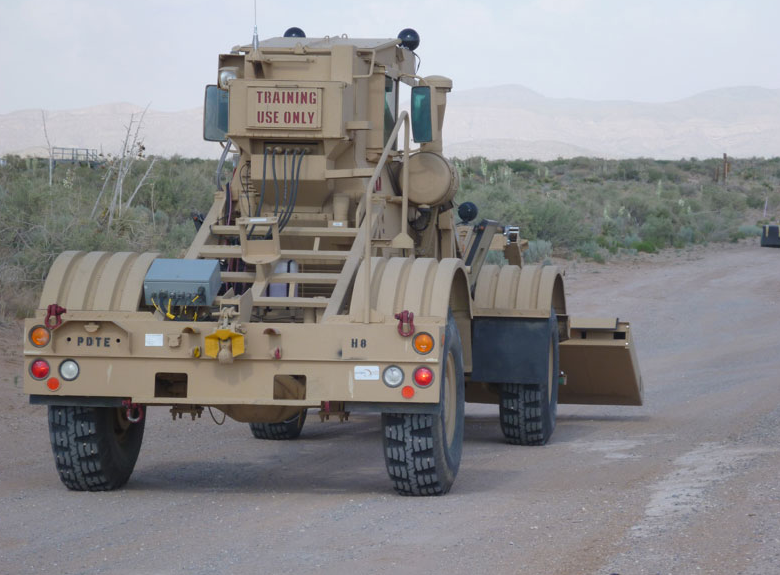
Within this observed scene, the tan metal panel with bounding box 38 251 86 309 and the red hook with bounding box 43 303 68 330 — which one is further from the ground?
the tan metal panel with bounding box 38 251 86 309

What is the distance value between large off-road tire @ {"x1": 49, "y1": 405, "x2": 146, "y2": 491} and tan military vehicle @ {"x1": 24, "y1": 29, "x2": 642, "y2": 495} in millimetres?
13

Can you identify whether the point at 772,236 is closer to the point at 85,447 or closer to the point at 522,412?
the point at 522,412

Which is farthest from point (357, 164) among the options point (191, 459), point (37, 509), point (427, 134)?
point (37, 509)

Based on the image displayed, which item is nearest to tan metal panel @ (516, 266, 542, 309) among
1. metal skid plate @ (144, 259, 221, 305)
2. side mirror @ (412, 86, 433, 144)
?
side mirror @ (412, 86, 433, 144)

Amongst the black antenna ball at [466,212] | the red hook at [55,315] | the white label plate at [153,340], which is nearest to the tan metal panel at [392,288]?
the white label plate at [153,340]

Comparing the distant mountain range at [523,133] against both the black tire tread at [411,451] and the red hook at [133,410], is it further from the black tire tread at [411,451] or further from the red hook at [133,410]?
the black tire tread at [411,451]

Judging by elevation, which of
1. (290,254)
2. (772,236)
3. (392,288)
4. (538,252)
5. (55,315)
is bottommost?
(538,252)

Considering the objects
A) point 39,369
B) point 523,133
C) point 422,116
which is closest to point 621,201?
point 422,116

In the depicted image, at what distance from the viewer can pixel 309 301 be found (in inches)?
307

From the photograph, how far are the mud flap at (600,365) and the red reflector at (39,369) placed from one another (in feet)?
18.0

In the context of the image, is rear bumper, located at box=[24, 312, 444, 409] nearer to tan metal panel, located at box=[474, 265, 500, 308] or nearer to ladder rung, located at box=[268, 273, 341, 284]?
ladder rung, located at box=[268, 273, 341, 284]

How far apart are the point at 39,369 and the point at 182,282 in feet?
3.30

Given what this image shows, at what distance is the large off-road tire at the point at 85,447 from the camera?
309 inches

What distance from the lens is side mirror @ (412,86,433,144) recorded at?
8.95m
